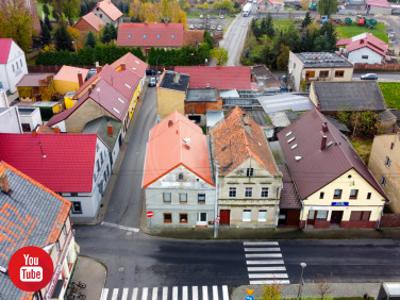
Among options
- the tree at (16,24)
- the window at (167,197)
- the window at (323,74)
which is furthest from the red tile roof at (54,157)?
the tree at (16,24)

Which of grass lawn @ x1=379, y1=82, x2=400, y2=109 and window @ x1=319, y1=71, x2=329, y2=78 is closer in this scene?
grass lawn @ x1=379, y1=82, x2=400, y2=109

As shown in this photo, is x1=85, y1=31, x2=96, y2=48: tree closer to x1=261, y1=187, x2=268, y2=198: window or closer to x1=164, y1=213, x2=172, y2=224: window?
x1=164, y1=213, x2=172, y2=224: window

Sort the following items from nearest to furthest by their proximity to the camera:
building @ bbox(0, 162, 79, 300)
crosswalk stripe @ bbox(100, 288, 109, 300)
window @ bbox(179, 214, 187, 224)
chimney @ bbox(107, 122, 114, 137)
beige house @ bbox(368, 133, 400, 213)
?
building @ bbox(0, 162, 79, 300), crosswalk stripe @ bbox(100, 288, 109, 300), window @ bbox(179, 214, 187, 224), beige house @ bbox(368, 133, 400, 213), chimney @ bbox(107, 122, 114, 137)

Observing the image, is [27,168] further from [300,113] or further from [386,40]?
[386,40]

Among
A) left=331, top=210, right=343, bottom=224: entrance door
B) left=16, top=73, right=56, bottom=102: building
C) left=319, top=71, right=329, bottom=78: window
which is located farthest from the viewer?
left=319, top=71, right=329, bottom=78: window

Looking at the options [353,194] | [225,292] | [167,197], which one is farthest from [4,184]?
[353,194]

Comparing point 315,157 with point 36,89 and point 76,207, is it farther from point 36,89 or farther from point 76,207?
point 36,89

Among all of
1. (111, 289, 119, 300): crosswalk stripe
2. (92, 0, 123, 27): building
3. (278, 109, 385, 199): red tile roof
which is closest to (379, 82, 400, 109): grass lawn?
(278, 109, 385, 199): red tile roof
